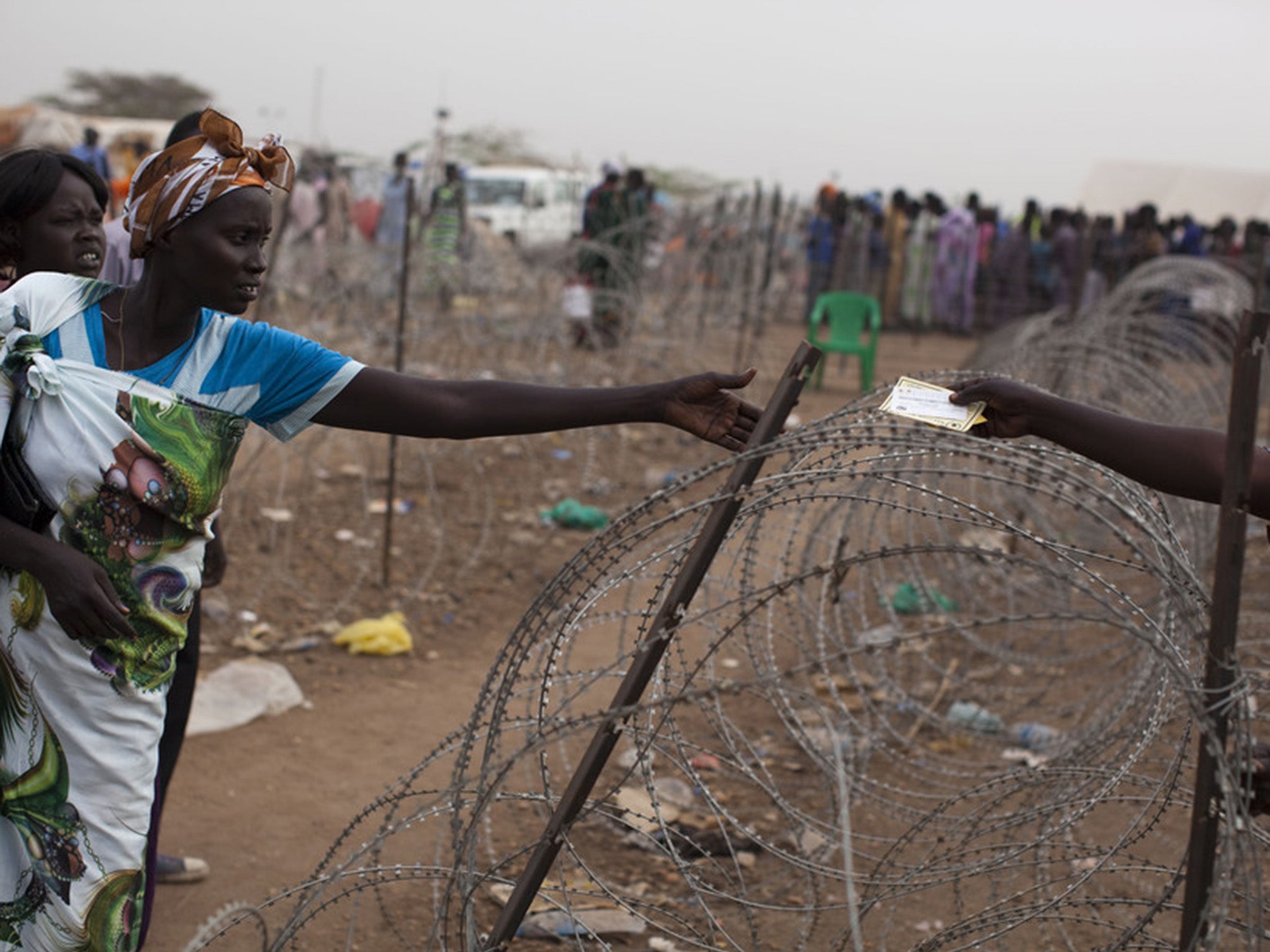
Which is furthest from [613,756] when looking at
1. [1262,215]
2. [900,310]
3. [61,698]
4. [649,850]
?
[1262,215]

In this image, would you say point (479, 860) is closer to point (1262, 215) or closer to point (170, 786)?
point (170, 786)

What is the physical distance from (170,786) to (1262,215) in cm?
3469

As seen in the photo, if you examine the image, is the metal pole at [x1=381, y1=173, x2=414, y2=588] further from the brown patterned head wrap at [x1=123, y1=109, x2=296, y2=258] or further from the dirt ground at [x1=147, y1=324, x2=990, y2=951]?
the brown patterned head wrap at [x1=123, y1=109, x2=296, y2=258]

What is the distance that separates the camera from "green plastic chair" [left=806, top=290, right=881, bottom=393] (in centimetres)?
1308

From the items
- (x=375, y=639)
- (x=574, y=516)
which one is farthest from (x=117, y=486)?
(x=574, y=516)

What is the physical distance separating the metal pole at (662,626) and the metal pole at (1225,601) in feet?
2.17

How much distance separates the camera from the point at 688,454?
381 inches

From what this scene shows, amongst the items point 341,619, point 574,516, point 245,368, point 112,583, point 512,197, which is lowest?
point 341,619

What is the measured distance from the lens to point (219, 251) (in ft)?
6.91

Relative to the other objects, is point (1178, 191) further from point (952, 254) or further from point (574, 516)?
point (574, 516)

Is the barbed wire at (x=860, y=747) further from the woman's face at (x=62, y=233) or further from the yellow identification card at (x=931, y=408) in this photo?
the woman's face at (x=62, y=233)

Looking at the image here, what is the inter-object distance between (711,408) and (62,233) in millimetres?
1584

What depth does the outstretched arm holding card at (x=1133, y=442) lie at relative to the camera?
6.38 ft

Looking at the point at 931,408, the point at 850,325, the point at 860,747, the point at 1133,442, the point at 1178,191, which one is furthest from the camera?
the point at 1178,191
